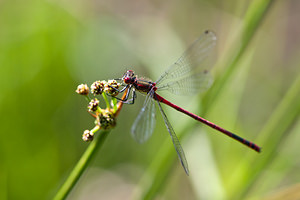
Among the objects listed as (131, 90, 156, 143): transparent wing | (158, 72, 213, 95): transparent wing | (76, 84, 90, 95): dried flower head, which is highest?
(158, 72, 213, 95): transparent wing

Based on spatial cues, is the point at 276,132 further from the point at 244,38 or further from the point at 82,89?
the point at 82,89

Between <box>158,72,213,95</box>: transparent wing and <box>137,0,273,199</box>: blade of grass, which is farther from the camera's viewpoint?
<box>158,72,213,95</box>: transparent wing

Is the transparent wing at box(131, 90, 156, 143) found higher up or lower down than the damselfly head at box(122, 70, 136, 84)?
lower down

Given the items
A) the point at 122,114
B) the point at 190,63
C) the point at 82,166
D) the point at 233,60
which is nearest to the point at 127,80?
the point at 190,63

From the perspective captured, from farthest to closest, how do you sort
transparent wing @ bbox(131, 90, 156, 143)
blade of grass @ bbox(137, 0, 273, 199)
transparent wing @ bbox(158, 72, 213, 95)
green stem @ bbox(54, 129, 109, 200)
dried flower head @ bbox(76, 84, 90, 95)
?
transparent wing @ bbox(158, 72, 213, 95) → blade of grass @ bbox(137, 0, 273, 199) → transparent wing @ bbox(131, 90, 156, 143) → dried flower head @ bbox(76, 84, 90, 95) → green stem @ bbox(54, 129, 109, 200)

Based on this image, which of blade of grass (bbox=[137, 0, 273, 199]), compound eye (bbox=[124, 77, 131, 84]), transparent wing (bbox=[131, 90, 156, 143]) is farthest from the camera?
compound eye (bbox=[124, 77, 131, 84])

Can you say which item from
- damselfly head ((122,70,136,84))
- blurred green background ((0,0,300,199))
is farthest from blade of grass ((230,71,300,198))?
damselfly head ((122,70,136,84))

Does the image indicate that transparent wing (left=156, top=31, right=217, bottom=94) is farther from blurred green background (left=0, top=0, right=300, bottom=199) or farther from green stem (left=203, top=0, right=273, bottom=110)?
green stem (left=203, top=0, right=273, bottom=110)

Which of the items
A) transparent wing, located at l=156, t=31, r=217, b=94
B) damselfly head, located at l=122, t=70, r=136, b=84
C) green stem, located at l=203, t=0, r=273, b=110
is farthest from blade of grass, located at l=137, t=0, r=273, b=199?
damselfly head, located at l=122, t=70, r=136, b=84

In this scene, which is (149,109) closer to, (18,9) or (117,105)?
(117,105)

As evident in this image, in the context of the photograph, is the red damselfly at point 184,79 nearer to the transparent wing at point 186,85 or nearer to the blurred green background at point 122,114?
the transparent wing at point 186,85
